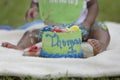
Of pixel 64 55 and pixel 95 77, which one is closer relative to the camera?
pixel 95 77

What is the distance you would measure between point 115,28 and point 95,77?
4.55ft

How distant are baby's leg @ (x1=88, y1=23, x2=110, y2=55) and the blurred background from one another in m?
1.52

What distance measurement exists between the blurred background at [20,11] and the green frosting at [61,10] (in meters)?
1.37

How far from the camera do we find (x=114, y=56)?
2807 mm

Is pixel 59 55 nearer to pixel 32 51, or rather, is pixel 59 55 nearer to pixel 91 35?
pixel 32 51

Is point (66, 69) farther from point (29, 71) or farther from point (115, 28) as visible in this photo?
point (115, 28)

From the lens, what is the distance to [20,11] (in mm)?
4969

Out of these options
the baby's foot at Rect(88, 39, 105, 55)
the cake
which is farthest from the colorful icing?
the baby's foot at Rect(88, 39, 105, 55)

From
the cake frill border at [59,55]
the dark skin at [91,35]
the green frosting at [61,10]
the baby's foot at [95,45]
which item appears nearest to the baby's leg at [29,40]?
the dark skin at [91,35]

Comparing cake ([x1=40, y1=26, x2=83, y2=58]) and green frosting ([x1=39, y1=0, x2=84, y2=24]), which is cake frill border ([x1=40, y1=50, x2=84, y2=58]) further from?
green frosting ([x1=39, y1=0, x2=84, y2=24])

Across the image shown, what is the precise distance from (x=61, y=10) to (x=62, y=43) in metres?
0.55

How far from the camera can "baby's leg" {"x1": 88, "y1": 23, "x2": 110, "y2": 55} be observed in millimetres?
2922

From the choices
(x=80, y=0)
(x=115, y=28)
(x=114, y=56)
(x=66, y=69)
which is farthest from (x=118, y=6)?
(x=66, y=69)

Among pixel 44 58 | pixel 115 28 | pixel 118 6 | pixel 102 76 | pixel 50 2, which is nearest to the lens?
pixel 102 76
